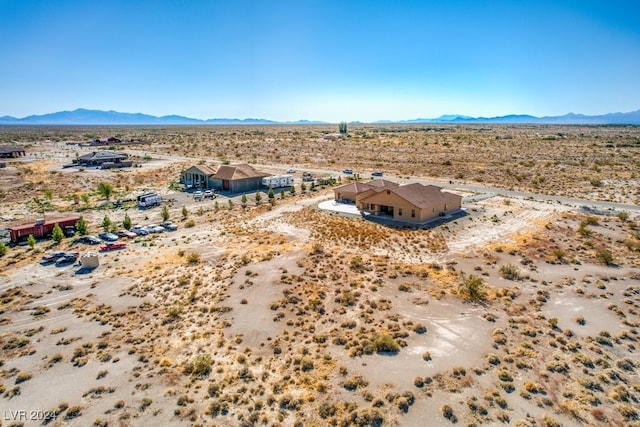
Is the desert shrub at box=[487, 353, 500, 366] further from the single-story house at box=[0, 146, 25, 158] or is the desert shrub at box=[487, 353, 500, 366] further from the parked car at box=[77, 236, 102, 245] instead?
the single-story house at box=[0, 146, 25, 158]

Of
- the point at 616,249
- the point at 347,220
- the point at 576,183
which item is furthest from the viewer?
the point at 576,183

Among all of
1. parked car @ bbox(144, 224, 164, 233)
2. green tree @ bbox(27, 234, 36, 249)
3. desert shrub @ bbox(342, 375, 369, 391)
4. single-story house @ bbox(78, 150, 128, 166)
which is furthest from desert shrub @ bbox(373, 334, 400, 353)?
single-story house @ bbox(78, 150, 128, 166)

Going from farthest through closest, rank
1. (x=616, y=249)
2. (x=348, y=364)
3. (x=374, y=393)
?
(x=616, y=249), (x=348, y=364), (x=374, y=393)

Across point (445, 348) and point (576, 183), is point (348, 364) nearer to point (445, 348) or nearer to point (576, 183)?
point (445, 348)

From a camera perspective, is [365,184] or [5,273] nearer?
[5,273]

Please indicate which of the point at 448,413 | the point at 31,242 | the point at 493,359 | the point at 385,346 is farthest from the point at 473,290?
the point at 31,242

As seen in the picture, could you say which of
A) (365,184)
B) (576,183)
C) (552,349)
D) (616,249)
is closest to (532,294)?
(552,349)
